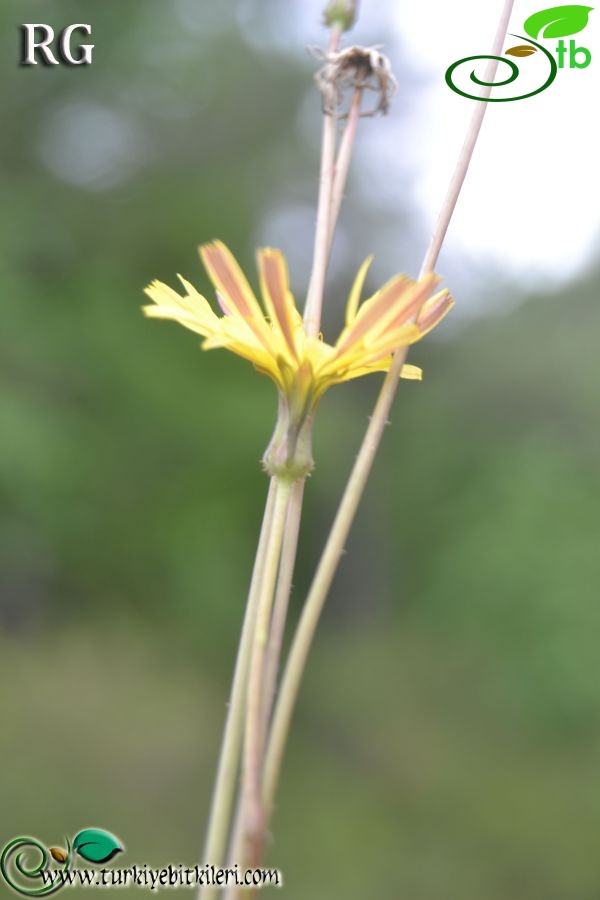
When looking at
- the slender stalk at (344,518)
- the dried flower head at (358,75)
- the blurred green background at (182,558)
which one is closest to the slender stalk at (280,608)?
the slender stalk at (344,518)

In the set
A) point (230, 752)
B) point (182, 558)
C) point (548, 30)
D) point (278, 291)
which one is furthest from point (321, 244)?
point (182, 558)

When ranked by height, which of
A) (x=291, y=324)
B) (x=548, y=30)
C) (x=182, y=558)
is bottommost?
(x=291, y=324)

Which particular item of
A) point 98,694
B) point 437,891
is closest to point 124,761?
point 98,694

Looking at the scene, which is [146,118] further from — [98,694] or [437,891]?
[437,891]

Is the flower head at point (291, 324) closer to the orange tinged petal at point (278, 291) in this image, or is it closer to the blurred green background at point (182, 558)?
the orange tinged petal at point (278, 291)

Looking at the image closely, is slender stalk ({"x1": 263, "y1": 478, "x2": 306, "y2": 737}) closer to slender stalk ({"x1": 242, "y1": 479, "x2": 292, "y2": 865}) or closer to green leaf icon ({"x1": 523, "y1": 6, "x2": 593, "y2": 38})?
slender stalk ({"x1": 242, "y1": 479, "x2": 292, "y2": 865})

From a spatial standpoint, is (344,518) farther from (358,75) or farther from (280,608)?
(358,75)
